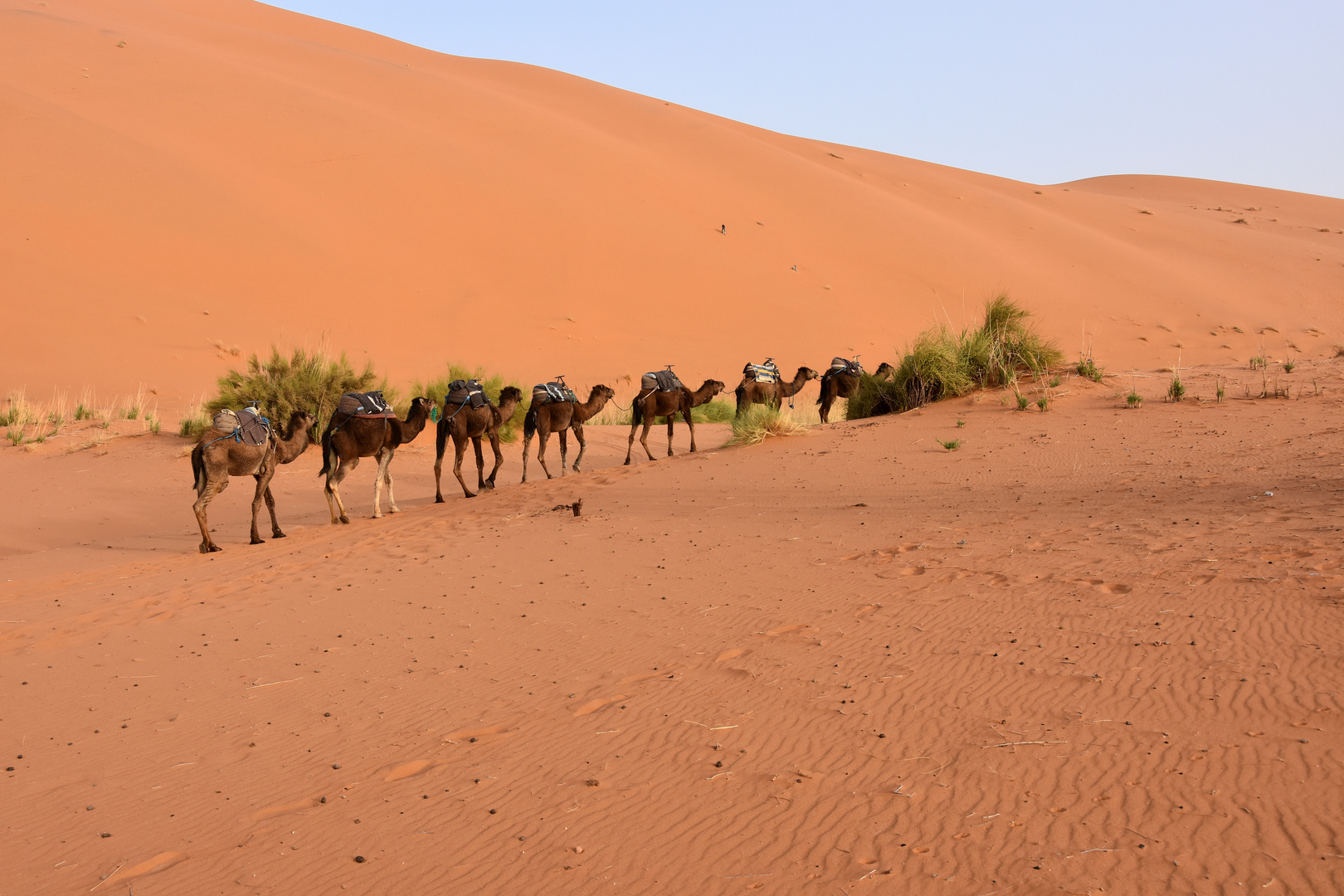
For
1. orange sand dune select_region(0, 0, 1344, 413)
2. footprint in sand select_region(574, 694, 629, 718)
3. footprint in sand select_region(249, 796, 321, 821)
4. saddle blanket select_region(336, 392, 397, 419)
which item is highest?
orange sand dune select_region(0, 0, 1344, 413)

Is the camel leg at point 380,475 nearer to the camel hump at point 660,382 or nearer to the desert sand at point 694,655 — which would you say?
the desert sand at point 694,655

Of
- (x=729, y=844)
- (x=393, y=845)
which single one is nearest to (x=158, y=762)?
(x=393, y=845)

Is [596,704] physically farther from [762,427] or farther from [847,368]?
[847,368]

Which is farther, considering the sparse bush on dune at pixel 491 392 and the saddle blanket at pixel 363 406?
the sparse bush on dune at pixel 491 392

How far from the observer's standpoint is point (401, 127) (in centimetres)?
3703

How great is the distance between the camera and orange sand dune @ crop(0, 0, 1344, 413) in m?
25.6

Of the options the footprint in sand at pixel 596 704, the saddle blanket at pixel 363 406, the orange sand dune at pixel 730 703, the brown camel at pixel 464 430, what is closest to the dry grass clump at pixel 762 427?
the brown camel at pixel 464 430

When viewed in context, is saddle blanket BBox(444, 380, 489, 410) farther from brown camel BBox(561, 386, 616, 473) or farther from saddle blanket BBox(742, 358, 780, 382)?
saddle blanket BBox(742, 358, 780, 382)

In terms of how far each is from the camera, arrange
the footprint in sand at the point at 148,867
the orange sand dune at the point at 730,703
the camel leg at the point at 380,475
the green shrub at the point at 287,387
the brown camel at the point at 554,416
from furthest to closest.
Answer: the green shrub at the point at 287,387 < the brown camel at the point at 554,416 < the camel leg at the point at 380,475 < the footprint in sand at the point at 148,867 < the orange sand dune at the point at 730,703

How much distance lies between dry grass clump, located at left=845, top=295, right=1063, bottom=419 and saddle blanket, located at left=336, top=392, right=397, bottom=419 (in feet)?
29.2

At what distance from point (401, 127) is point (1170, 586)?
36.7m

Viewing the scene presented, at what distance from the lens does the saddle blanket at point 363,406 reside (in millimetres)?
12039

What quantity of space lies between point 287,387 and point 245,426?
716cm

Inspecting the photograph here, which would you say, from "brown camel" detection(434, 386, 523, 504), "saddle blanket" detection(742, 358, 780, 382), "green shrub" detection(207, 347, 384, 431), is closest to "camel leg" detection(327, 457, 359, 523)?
"brown camel" detection(434, 386, 523, 504)
